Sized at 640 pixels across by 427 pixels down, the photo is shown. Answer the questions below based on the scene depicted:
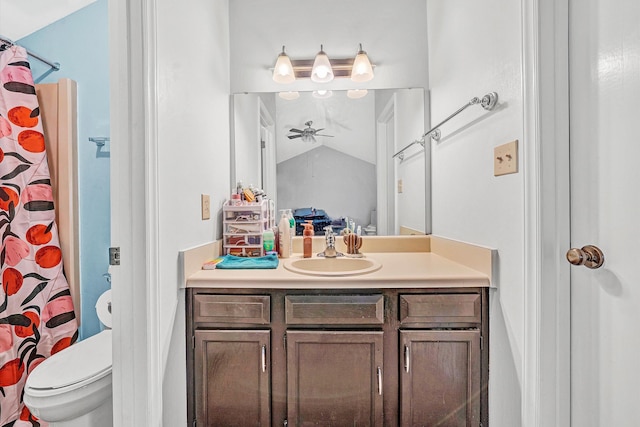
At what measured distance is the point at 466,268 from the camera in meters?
1.38

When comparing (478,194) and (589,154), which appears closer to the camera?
(589,154)

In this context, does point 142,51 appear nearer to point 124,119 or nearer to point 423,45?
point 124,119

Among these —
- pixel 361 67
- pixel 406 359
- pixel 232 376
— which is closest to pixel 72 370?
pixel 232 376

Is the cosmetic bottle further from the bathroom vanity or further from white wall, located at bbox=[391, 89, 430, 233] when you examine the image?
white wall, located at bbox=[391, 89, 430, 233]

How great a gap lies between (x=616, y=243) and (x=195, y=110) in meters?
1.57

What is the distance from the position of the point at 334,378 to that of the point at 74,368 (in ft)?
3.59

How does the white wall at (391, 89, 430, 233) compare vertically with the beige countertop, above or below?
above

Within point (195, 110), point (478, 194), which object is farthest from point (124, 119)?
point (478, 194)

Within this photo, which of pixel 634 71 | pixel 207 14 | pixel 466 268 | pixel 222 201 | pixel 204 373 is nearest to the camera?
pixel 634 71

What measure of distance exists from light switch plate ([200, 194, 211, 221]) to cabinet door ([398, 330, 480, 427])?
1.03 metres

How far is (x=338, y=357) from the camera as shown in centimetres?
126

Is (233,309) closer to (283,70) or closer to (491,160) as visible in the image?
(491,160)

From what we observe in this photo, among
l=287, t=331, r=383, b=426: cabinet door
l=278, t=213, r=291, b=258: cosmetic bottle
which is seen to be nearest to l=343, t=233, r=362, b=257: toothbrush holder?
l=278, t=213, r=291, b=258: cosmetic bottle

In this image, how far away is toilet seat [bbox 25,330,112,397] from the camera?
47.4 inches
